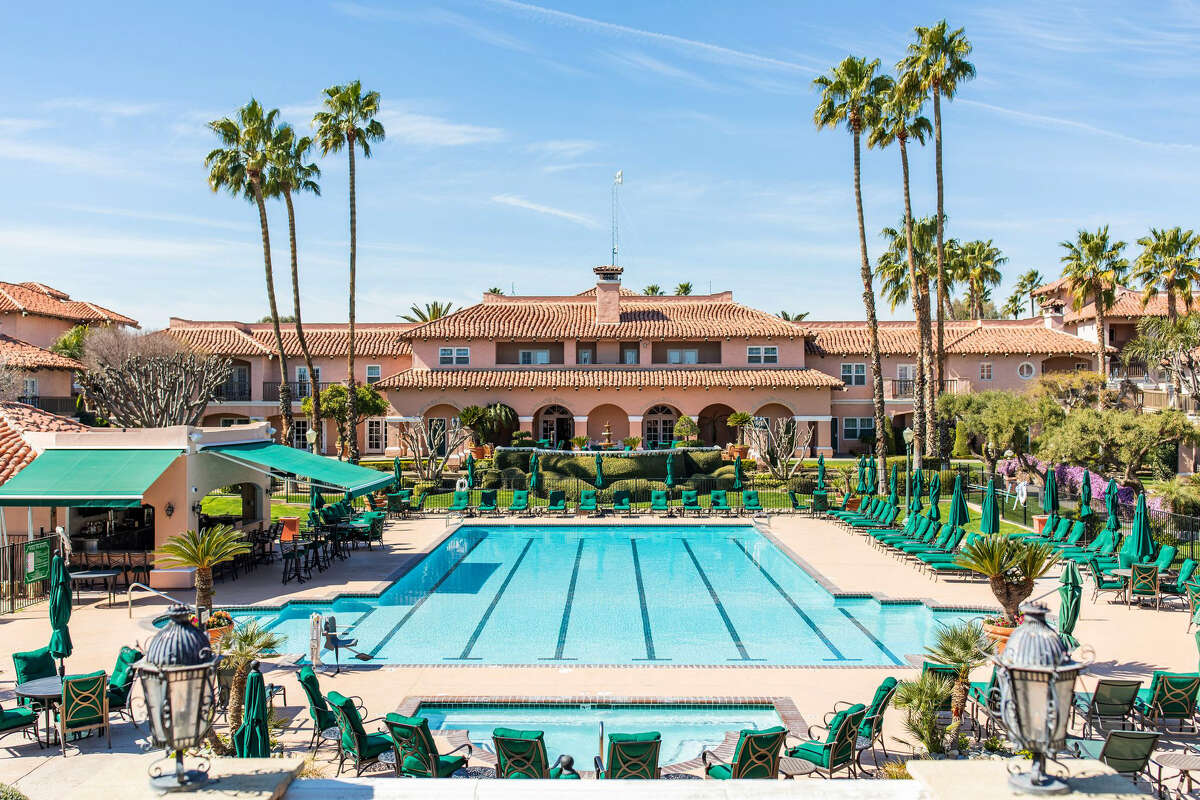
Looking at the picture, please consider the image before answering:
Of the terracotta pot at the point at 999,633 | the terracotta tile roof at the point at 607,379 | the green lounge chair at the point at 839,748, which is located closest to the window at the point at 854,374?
the terracotta tile roof at the point at 607,379

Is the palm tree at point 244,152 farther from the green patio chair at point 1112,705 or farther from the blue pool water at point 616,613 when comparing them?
the green patio chair at point 1112,705

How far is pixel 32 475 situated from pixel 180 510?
2668mm

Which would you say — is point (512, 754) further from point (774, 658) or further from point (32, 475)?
point (32, 475)

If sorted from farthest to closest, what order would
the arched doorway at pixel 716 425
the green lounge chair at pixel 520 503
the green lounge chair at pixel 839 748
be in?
the arched doorway at pixel 716 425 → the green lounge chair at pixel 520 503 → the green lounge chair at pixel 839 748

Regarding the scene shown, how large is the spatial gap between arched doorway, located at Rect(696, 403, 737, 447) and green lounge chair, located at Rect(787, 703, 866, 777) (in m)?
36.1

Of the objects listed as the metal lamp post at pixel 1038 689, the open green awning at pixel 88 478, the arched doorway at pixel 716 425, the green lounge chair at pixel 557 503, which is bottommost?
the green lounge chair at pixel 557 503

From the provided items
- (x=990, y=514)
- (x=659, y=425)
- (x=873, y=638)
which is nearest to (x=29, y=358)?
(x=659, y=425)

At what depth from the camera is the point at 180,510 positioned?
18484 mm

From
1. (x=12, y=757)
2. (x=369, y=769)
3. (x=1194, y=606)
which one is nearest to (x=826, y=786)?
(x=369, y=769)

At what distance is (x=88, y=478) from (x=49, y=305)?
38.0 metres

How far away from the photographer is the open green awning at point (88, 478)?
16609 mm

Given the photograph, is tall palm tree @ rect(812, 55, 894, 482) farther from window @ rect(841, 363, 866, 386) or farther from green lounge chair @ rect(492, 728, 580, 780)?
green lounge chair @ rect(492, 728, 580, 780)

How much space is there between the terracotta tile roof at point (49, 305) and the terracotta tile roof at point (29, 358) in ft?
12.3

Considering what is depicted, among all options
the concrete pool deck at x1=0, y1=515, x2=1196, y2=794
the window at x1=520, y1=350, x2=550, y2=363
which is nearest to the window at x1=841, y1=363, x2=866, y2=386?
the window at x1=520, y1=350, x2=550, y2=363
